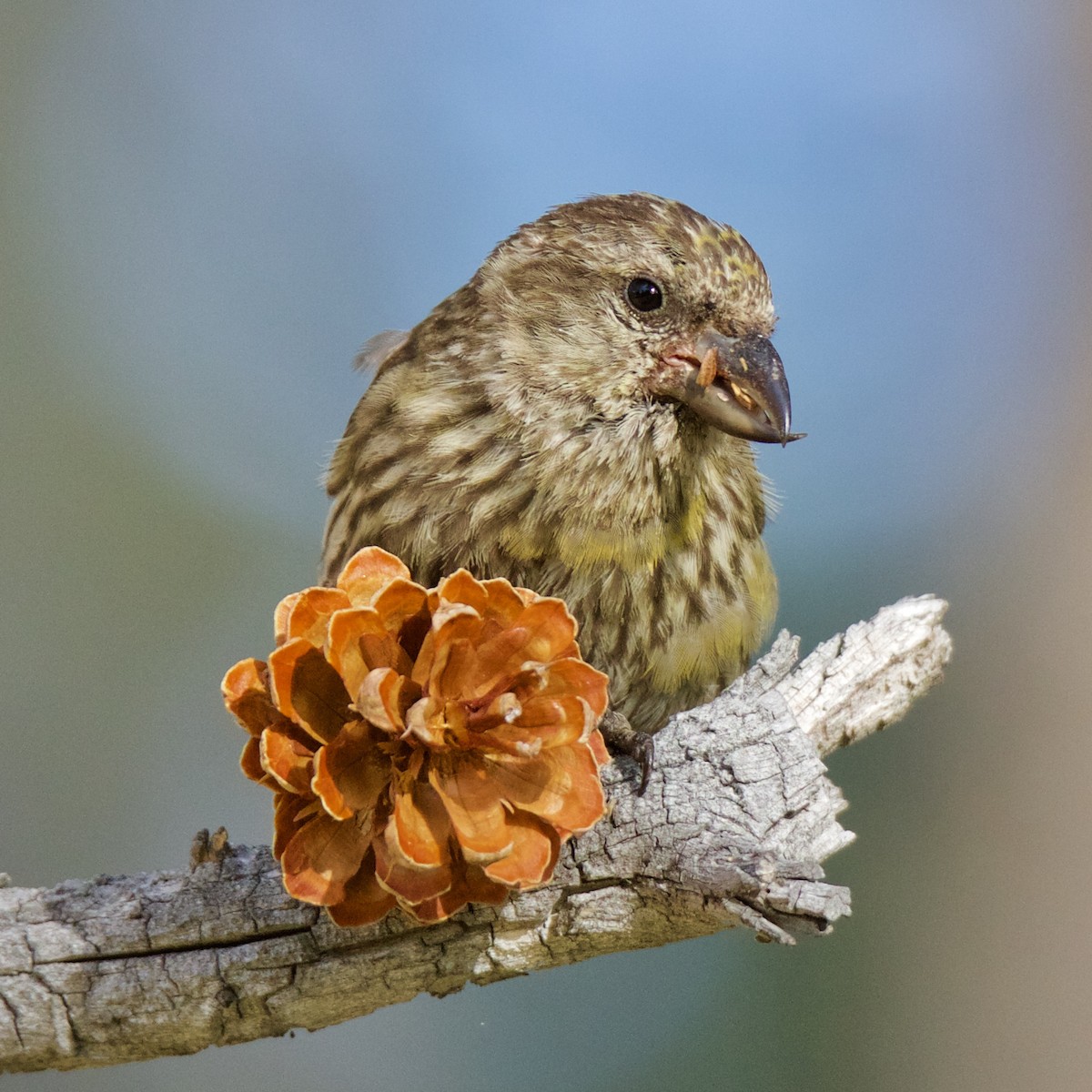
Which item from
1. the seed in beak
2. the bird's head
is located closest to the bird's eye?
the bird's head

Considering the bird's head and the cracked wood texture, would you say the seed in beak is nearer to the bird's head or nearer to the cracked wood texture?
the bird's head

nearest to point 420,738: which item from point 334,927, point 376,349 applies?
point 334,927

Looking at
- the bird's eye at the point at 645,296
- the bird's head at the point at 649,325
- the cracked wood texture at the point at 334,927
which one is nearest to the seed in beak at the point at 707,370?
the bird's head at the point at 649,325

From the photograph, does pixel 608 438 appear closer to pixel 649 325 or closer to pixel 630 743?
pixel 649 325

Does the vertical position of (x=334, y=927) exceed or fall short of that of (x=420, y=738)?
it falls short

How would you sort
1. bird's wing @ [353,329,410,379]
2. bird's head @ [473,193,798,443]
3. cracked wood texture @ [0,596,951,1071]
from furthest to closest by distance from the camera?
bird's wing @ [353,329,410,379], bird's head @ [473,193,798,443], cracked wood texture @ [0,596,951,1071]

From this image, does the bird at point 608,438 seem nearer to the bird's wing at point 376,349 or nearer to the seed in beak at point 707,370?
the seed in beak at point 707,370

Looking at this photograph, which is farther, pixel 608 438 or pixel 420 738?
pixel 608 438
